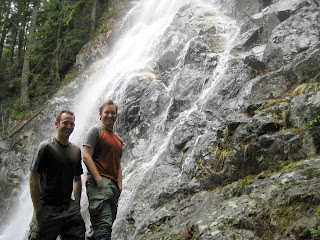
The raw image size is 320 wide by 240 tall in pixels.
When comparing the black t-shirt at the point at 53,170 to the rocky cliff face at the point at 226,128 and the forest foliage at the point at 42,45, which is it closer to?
the rocky cliff face at the point at 226,128

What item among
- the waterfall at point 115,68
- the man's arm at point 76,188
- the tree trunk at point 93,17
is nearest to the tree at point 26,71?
the tree trunk at point 93,17

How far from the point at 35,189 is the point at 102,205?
771mm

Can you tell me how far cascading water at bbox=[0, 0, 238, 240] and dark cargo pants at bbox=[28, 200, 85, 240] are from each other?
2.99 meters

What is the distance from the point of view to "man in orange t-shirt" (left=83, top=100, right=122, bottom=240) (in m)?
3.38

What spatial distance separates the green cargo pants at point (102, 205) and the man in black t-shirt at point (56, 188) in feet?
0.82

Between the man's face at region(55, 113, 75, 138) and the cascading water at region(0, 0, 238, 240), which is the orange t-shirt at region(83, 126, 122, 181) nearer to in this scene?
the man's face at region(55, 113, 75, 138)

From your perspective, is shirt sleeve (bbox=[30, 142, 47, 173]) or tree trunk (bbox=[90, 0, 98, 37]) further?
tree trunk (bbox=[90, 0, 98, 37])

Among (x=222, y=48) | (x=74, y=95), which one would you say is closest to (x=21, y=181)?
(x=74, y=95)

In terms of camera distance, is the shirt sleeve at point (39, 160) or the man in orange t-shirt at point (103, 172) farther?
the man in orange t-shirt at point (103, 172)

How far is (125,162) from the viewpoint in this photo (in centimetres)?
1001

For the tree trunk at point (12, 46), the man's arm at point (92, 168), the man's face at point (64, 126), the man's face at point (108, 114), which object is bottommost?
the man's arm at point (92, 168)

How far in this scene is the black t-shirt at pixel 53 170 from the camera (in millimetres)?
3322

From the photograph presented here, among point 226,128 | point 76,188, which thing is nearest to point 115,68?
point 226,128

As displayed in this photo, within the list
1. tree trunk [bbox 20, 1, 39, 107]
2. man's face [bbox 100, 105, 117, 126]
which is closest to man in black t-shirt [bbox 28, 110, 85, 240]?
man's face [bbox 100, 105, 117, 126]
